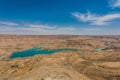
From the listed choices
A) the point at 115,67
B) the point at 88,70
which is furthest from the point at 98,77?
the point at 115,67

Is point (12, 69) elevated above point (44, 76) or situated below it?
below

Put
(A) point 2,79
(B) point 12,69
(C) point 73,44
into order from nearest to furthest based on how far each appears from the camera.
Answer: (A) point 2,79 < (B) point 12,69 < (C) point 73,44

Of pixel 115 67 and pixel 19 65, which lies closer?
pixel 115 67

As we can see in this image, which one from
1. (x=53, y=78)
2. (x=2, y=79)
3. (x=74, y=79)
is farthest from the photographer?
(x=2, y=79)

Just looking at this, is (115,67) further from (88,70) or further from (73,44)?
(73,44)

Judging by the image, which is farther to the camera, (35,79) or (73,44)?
(73,44)

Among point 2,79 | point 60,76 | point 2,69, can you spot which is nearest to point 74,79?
point 60,76

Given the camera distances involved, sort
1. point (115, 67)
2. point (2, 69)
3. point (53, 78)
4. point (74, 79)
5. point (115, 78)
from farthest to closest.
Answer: point (2, 69) < point (115, 67) < point (115, 78) < point (74, 79) < point (53, 78)

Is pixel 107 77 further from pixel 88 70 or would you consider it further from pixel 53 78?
pixel 53 78

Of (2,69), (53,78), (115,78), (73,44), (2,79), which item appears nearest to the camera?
(53,78)
